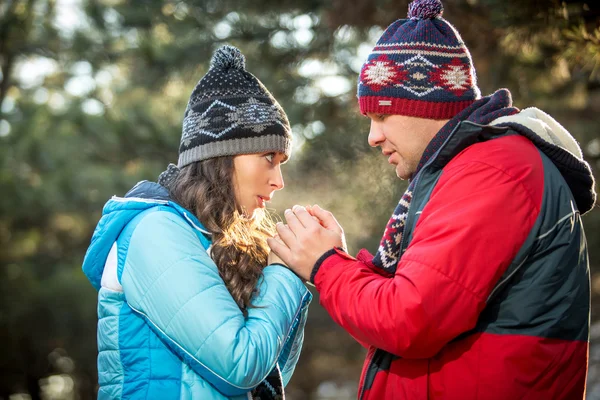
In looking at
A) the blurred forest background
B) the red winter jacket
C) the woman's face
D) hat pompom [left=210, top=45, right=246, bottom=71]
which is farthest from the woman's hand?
the blurred forest background

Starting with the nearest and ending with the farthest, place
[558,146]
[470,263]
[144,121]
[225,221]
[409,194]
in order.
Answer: [470,263], [558,146], [409,194], [225,221], [144,121]

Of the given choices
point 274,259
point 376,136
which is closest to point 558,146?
point 376,136

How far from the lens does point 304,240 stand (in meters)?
1.79

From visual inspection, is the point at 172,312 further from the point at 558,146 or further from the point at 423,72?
the point at 558,146

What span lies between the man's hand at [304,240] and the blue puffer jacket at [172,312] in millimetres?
101

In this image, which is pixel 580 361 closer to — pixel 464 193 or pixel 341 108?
pixel 464 193

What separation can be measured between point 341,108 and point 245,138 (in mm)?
4111

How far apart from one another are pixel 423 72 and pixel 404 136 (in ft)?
0.61

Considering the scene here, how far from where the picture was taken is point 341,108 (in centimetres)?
611

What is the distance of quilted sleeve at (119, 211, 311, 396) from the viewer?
66.1 inches

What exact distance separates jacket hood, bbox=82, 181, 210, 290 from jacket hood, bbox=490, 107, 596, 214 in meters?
0.92

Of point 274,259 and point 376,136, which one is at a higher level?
point 376,136

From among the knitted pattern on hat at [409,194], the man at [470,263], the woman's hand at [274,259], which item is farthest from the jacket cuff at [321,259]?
the woman's hand at [274,259]

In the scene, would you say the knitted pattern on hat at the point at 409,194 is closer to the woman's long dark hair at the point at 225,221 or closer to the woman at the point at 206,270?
the woman at the point at 206,270
